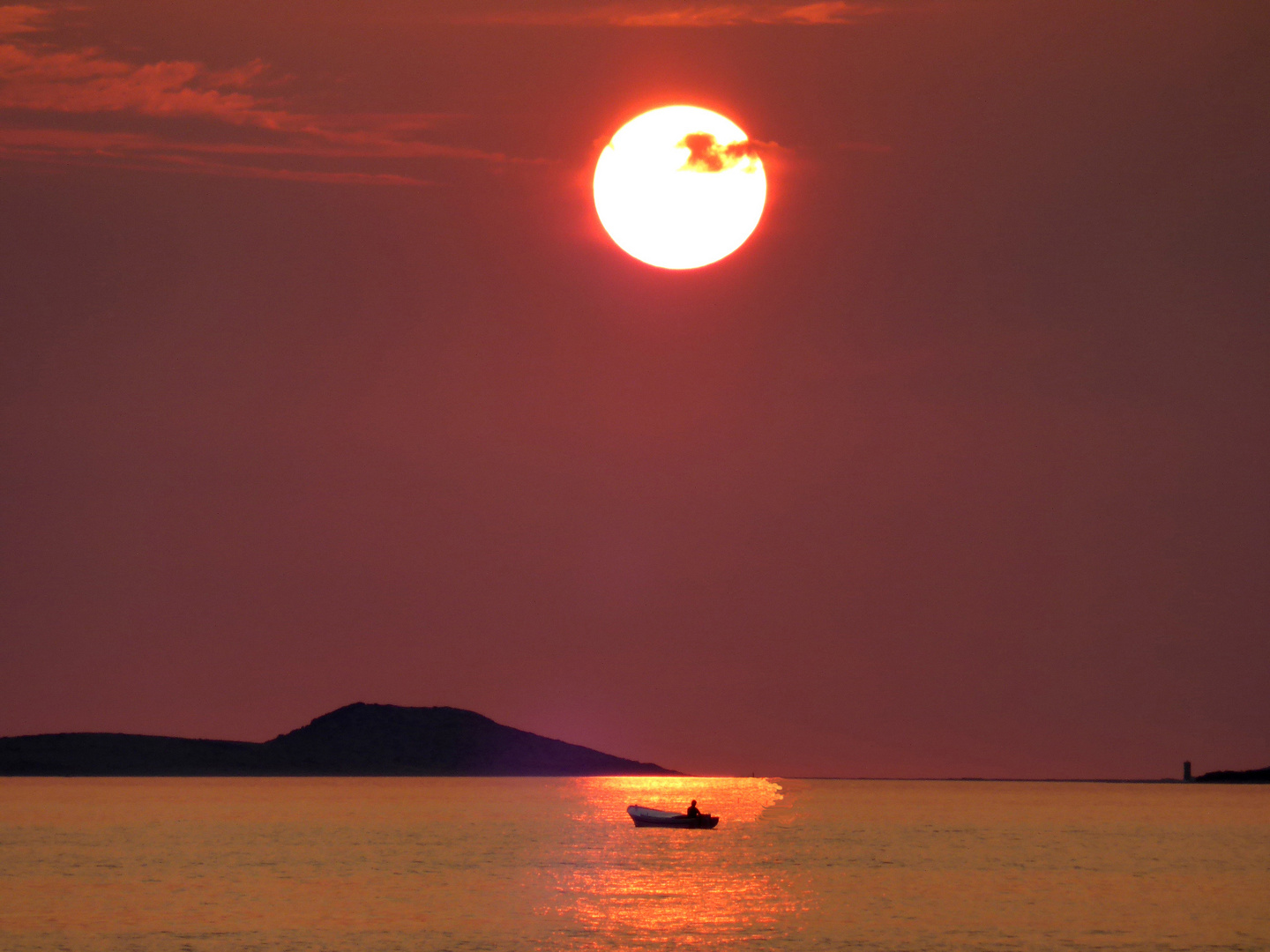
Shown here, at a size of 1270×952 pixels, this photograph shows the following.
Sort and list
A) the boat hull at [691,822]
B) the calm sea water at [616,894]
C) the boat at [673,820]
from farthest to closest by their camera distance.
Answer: the boat at [673,820], the boat hull at [691,822], the calm sea water at [616,894]

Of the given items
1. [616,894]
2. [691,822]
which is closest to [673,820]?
[691,822]

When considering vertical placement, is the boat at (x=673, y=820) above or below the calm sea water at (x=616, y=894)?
above

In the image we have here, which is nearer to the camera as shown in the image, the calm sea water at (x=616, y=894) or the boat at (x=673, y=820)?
the calm sea water at (x=616, y=894)

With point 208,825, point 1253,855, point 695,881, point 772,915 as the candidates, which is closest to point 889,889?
point 695,881

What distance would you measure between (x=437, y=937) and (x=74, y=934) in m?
18.3

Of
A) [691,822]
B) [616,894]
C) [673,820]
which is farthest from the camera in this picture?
[673,820]

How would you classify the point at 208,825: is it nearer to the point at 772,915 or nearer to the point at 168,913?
the point at 168,913

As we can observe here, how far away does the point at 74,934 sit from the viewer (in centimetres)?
7606

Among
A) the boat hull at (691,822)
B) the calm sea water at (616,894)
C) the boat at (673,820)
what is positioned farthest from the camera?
the boat at (673,820)

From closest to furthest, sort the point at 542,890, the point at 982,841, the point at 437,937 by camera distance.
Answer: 1. the point at 437,937
2. the point at 542,890
3. the point at 982,841

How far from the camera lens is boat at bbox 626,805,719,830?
163750 millimetres

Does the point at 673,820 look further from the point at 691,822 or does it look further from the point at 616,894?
the point at 616,894

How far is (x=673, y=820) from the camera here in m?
168

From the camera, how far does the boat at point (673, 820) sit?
164m
